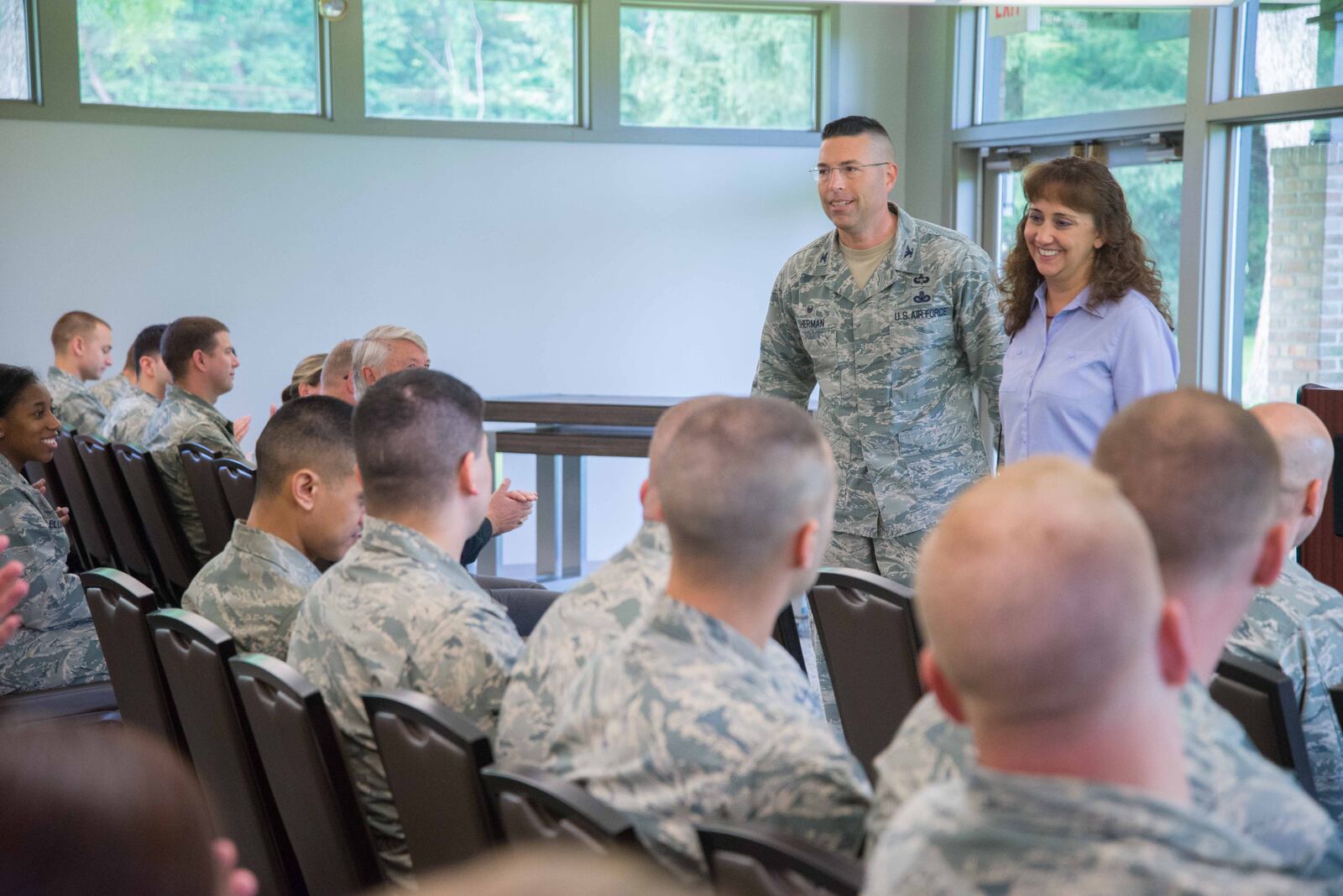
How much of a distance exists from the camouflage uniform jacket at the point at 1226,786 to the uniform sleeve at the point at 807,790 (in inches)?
1.5

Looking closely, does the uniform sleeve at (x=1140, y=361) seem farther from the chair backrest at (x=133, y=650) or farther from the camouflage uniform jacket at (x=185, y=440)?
the camouflage uniform jacket at (x=185, y=440)

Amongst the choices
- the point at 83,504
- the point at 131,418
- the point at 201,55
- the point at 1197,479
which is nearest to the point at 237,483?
the point at 83,504

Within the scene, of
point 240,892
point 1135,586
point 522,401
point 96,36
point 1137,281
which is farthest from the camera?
point 96,36

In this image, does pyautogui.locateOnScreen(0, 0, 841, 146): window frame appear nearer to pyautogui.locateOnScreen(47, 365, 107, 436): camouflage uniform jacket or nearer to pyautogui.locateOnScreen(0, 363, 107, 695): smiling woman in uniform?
pyautogui.locateOnScreen(47, 365, 107, 436): camouflage uniform jacket

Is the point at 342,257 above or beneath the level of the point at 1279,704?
above

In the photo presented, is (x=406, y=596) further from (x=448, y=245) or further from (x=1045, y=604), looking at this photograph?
(x=448, y=245)

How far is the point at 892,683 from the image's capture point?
8.21 ft

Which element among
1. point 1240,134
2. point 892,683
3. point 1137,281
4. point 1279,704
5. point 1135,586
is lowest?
point 892,683

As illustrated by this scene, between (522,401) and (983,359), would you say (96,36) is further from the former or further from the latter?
(983,359)

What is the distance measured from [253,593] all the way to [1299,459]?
2013 millimetres

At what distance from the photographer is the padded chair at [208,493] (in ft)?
14.5

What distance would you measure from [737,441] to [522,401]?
5295 millimetres

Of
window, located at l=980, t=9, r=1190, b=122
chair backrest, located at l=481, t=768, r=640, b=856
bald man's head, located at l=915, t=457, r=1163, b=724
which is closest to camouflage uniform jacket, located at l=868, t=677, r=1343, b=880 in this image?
bald man's head, located at l=915, t=457, r=1163, b=724

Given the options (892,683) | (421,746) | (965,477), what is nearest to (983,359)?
(965,477)
